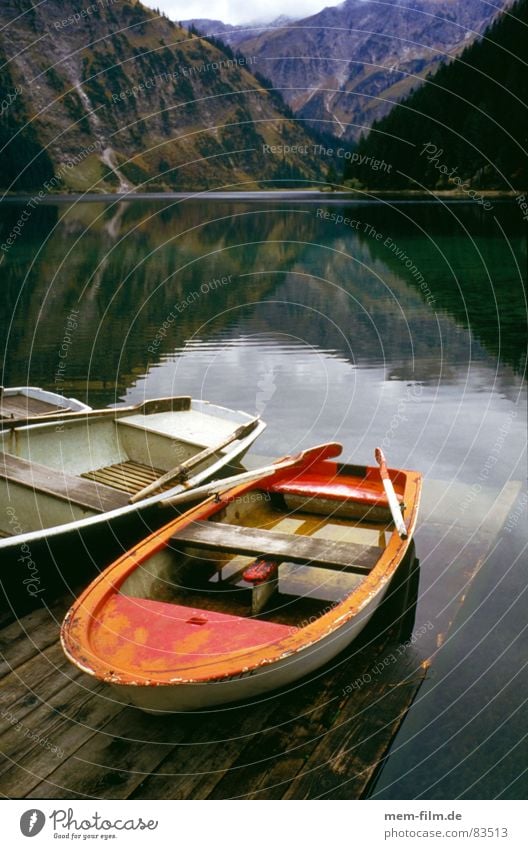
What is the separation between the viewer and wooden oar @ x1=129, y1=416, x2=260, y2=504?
10305 mm

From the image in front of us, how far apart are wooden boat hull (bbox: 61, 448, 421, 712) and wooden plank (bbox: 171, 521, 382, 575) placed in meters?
0.02

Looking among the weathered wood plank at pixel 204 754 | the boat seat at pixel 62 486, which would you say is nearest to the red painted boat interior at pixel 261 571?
the weathered wood plank at pixel 204 754

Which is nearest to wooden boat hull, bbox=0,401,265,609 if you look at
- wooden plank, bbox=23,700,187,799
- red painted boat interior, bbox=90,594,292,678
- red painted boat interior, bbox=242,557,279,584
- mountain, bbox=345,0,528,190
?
red painted boat interior, bbox=90,594,292,678

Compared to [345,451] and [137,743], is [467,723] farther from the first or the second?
[345,451]

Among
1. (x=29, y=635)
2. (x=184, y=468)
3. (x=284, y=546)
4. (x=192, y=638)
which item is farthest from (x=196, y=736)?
(x=184, y=468)

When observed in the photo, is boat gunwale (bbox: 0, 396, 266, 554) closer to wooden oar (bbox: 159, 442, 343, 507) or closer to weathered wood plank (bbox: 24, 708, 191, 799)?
wooden oar (bbox: 159, 442, 343, 507)

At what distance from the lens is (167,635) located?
7.35m

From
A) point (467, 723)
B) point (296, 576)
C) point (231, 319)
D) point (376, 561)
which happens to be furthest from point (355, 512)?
point (231, 319)

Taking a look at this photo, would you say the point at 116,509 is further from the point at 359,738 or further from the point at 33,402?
the point at 33,402

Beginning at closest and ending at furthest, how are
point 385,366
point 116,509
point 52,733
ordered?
1. point 52,733
2. point 116,509
3. point 385,366

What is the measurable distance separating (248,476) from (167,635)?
3838mm

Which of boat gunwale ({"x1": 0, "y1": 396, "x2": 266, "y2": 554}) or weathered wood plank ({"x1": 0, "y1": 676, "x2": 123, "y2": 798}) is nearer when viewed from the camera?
weathered wood plank ({"x1": 0, "y1": 676, "x2": 123, "y2": 798})
